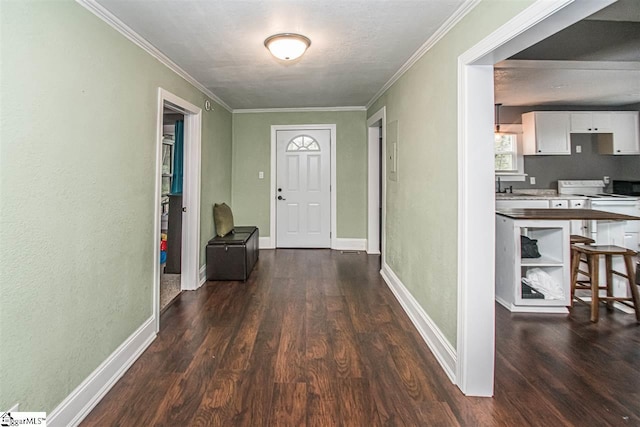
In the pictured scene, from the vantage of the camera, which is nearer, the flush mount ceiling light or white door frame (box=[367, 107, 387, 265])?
the flush mount ceiling light

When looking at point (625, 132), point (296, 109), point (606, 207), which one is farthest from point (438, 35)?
point (625, 132)

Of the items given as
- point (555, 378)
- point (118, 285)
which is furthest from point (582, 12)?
point (118, 285)

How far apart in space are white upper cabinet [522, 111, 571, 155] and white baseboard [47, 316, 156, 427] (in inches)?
215

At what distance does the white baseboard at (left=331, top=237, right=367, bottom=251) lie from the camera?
18.3 feet

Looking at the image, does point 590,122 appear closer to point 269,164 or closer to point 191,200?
point 269,164

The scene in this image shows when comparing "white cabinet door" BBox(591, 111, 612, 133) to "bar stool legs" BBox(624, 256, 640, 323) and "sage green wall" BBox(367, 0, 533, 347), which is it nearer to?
"bar stool legs" BBox(624, 256, 640, 323)

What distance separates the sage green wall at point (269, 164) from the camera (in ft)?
17.9

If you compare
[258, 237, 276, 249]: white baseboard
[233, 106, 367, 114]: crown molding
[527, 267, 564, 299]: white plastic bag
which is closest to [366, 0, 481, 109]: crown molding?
[233, 106, 367, 114]: crown molding

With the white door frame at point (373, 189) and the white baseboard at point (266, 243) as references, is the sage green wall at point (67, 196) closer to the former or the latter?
the white baseboard at point (266, 243)

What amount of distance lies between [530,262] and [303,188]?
11.3 ft

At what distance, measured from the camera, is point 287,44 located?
242cm

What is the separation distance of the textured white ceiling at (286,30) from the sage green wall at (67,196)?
0.32 meters

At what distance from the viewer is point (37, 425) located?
1.49 metres

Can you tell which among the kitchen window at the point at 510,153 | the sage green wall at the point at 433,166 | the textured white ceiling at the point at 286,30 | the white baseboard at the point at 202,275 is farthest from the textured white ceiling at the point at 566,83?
the white baseboard at the point at 202,275
